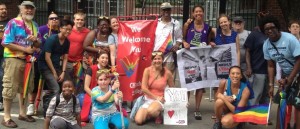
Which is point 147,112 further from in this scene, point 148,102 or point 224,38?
point 224,38

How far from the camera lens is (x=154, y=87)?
264 inches

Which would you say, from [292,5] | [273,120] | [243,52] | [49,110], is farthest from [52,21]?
[292,5]

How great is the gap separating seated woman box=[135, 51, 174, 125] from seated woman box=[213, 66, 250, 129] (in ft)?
2.95

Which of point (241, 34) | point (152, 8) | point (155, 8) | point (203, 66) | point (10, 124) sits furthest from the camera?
point (155, 8)

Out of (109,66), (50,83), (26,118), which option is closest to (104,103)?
(109,66)

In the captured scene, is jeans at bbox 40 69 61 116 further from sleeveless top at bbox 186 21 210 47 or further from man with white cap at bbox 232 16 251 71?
man with white cap at bbox 232 16 251 71

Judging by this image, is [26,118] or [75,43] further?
[75,43]

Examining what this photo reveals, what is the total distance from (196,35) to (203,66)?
1.88 feet

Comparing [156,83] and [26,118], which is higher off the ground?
[156,83]

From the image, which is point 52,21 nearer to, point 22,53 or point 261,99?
point 22,53

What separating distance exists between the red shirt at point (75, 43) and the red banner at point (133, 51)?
0.62 metres

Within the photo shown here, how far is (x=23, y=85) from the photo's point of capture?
6.46 meters

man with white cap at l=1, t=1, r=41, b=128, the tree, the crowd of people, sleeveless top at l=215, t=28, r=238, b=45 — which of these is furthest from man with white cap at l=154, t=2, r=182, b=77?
the tree

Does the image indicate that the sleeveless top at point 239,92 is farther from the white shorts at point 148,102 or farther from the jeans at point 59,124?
the jeans at point 59,124
